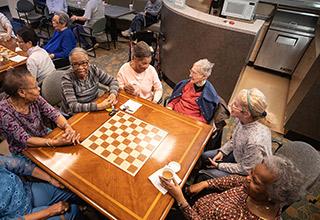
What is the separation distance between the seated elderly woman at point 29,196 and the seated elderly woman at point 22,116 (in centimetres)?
17

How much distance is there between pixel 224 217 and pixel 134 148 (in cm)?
72

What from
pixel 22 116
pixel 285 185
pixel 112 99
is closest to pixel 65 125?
pixel 22 116

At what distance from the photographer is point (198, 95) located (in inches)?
82.6

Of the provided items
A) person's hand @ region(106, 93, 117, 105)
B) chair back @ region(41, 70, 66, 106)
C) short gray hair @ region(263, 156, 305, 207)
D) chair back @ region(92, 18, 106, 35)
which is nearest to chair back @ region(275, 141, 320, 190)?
short gray hair @ region(263, 156, 305, 207)

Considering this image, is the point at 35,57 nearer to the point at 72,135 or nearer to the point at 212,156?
the point at 72,135

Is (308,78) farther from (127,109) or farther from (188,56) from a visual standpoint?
(127,109)

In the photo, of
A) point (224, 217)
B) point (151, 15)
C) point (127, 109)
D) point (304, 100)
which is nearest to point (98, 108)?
point (127, 109)

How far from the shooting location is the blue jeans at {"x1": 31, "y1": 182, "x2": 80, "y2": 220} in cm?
137

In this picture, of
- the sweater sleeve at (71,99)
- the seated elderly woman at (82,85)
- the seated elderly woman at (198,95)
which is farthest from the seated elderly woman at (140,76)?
the sweater sleeve at (71,99)

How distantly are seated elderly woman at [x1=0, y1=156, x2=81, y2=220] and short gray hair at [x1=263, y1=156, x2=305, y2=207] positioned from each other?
4.23 feet

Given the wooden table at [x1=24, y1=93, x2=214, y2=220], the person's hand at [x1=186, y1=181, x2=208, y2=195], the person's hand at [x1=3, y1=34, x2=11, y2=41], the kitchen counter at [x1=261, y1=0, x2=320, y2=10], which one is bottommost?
the person's hand at [x1=186, y1=181, x2=208, y2=195]

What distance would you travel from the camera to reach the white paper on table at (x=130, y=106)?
1.79m

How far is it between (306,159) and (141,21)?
13.0 feet

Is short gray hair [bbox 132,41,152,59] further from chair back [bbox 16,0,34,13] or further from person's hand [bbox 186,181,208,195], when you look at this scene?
chair back [bbox 16,0,34,13]
